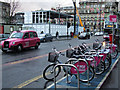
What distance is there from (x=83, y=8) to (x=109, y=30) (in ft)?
256

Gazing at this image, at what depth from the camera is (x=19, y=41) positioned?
1611 centimetres

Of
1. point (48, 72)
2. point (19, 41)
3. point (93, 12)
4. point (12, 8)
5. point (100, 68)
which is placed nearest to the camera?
point (48, 72)

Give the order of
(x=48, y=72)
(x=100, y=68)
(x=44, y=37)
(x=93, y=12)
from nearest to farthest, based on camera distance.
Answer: (x=48, y=72) → (x=100, y=68) → (x=44, y=37) → (x=93, y=12)

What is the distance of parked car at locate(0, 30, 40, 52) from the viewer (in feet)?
51.6

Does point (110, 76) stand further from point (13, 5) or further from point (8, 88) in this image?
point (13, 5)

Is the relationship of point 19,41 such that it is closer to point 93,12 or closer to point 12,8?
point 12,8

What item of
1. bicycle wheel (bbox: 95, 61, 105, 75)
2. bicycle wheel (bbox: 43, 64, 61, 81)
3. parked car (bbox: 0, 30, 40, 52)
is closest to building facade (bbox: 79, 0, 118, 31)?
parked car (bbox: 0, 30, 40, 52)

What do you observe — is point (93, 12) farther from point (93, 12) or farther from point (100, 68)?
point (100, 68)

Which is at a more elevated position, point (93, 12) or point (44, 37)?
point (93, 12)

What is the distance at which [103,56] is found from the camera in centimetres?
767

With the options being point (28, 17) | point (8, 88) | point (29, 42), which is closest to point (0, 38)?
point (29, 42)

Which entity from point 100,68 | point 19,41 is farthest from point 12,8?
point 100,68

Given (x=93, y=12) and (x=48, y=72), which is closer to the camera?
(x=48, y=72)

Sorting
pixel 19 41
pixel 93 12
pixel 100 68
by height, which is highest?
pixel 93 12
